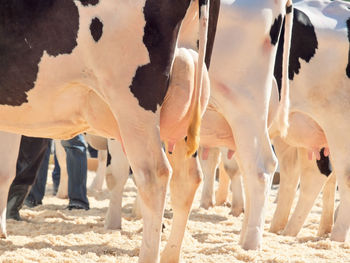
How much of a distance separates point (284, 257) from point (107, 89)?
Result: 198 cm

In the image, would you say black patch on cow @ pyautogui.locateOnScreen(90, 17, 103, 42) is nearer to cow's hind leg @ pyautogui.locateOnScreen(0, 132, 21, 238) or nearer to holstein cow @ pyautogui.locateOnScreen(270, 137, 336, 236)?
cow's hind leg @ pyautogui.locateOnScreen(0, 132, 21, 238)

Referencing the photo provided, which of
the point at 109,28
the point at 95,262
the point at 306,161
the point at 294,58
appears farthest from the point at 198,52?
the point at 306,161

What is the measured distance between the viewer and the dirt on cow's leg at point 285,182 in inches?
320

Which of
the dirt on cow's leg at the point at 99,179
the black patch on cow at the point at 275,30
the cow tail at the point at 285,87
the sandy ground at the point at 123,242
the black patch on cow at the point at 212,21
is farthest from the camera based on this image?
the dirt on cow's leg at the point at 99,179

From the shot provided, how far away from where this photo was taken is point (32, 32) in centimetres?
458

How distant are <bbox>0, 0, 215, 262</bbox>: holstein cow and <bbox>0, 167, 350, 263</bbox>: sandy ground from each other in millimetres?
1034

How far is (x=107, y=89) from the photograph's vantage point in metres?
4.58

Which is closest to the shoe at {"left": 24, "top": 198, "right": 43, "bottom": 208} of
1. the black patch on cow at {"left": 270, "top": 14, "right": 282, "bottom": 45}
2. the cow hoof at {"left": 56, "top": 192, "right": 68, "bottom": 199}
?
the cow hoof at {"left": 56, "top": 192, "right": 68, "bottom": 199}

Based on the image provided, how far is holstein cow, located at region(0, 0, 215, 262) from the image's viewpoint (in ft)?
15.0

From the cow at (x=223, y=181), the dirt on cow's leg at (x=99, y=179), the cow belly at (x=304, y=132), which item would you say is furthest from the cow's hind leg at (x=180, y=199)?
the dirt on cow's leg at (x=99, y=179)

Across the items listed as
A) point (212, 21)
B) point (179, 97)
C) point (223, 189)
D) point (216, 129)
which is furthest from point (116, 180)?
point (223, 189)

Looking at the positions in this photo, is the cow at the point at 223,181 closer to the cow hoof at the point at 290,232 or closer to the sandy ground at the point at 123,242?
the sandy ground at the point at 123,242

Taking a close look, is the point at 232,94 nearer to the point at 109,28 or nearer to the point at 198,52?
the point at 198,52

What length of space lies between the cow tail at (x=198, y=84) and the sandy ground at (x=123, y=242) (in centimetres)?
108
